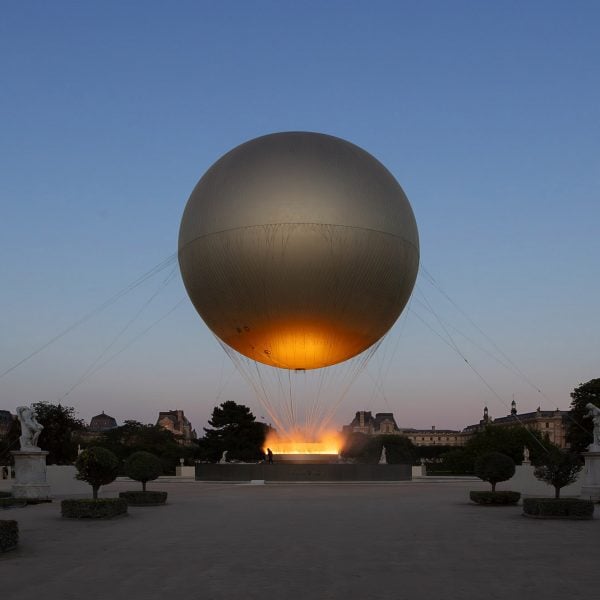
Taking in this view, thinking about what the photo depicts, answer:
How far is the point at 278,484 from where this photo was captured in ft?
147

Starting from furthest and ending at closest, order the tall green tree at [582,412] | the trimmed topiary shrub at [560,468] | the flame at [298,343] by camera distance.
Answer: the tall green tree at [582,412] → the flame at [298,343] → the trimmed topiary shrub at [560,468]

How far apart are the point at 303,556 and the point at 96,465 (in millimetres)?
10693

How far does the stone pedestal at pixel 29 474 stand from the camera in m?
30.7

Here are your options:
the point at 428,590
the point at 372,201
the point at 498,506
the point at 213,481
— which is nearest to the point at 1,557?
the point at 428,590

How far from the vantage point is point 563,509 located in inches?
878

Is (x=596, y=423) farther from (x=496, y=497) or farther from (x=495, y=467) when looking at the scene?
(x=496, y=497)

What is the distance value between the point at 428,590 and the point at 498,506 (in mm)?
17127

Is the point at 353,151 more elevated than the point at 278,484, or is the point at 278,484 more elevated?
the point at 353,151

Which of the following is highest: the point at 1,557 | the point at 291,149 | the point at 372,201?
the point at 291,149

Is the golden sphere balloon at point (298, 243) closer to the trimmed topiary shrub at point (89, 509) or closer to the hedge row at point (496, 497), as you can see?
the hedge row at point (496, 497)

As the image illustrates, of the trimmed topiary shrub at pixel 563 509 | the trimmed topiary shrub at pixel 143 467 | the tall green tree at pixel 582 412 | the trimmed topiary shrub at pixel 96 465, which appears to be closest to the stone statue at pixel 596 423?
the trimmed topiary shrub at pixel 563 509

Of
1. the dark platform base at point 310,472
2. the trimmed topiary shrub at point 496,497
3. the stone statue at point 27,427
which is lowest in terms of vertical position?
the trimmed topiary shrub at point 496,497

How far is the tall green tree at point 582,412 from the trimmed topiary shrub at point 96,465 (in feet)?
193

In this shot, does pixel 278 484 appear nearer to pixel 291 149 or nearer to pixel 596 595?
pixel 291 149
